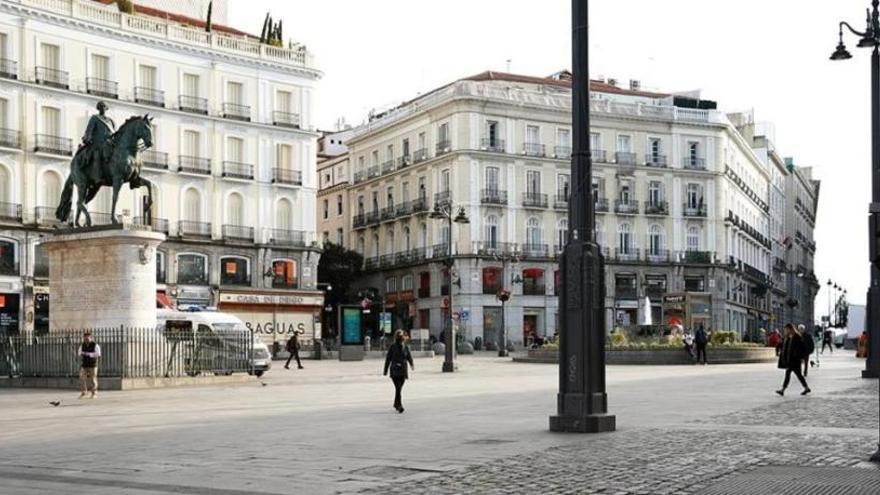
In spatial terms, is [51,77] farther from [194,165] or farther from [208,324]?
[208,324]

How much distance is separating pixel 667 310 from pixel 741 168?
36.2 m

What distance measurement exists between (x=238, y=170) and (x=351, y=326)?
17234 mm

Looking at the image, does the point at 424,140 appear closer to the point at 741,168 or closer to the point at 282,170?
the point at 282,170

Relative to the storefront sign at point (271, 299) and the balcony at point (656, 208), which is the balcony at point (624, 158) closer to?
the balcony at point (656, 208)

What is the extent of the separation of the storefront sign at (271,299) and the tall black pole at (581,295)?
52244 millimetres

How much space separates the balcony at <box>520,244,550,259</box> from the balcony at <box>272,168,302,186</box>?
60.8 ft

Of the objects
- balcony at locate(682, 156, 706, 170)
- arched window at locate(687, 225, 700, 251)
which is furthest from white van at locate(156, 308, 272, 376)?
balcony at locate(682, 156, 706, 170)

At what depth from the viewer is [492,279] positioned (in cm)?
8069

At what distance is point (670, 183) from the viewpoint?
88312 millimetres

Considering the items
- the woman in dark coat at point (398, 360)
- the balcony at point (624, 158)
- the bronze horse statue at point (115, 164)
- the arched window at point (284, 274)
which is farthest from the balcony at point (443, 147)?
the woman in dark coat at point (398, 360)

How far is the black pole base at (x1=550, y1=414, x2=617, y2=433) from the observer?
15.3 meters

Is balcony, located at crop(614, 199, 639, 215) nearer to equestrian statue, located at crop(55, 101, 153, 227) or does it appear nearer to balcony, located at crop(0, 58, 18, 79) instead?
balcony, located at crop(0, 58, 18, 79)

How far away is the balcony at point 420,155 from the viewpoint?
84.8m

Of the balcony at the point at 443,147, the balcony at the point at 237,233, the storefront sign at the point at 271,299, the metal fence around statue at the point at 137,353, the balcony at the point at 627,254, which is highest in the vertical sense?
the balcony at the point at 443,147
